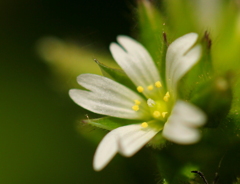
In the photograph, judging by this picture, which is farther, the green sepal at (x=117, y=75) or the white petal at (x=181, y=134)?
the green sepal at (x=117, y=75)

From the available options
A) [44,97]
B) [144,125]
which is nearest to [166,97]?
[144,125]

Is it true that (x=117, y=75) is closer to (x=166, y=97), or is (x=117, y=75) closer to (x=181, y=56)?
(x=166, y=97)

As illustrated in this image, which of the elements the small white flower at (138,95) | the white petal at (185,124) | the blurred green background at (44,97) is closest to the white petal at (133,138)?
the small white flower at (138,95)

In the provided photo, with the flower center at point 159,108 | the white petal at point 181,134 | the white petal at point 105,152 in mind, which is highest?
the white petal at point 105,152

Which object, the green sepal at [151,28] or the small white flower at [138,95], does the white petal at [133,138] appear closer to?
the small white flower at [138,95]

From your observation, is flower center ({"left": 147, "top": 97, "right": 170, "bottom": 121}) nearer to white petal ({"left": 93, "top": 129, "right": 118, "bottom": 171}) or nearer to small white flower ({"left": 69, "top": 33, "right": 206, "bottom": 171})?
small white flower ({"left": 69, "top": 33, "right": 206, "bottom": 171})

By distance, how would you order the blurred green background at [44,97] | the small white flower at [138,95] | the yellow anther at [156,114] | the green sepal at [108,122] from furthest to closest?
the blurred green background at [44,97]
the yellow anther at [156,114]
the green sepal at [108,122]
the small white flower at [138,95]

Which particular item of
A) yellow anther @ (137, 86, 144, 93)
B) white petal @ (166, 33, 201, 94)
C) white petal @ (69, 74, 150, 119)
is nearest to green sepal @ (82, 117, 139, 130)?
white petal @ (69, 74, 150, 119)
